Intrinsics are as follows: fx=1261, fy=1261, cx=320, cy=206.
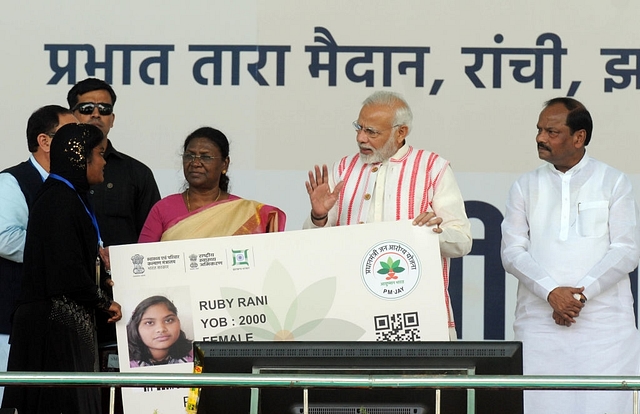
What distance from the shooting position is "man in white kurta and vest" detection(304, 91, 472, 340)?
5.02 meters

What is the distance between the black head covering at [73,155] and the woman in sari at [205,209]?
576 millimetres

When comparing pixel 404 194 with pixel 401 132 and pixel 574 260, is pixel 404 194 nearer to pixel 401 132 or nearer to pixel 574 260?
pixel 401 132

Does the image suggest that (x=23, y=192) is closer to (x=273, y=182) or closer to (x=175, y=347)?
(x=175, y=347)

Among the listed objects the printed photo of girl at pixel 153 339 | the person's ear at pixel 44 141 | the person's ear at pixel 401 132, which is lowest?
the printed photo of girl at pixel 153 339

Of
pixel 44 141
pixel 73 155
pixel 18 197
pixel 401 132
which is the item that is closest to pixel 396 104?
pixel 401 132

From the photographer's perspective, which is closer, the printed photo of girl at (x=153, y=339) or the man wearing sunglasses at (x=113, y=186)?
the printed photo of girl at (x=153, y=339)

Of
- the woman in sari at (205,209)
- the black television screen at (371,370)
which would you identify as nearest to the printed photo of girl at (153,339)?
the woman in sari at (205,209)

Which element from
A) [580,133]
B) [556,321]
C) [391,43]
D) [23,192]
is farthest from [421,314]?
[391,43]

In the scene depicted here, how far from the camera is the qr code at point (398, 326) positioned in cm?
485

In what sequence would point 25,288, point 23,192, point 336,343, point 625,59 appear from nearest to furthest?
point 336,343 → point 25,288 → point 23,192 → point 625,59

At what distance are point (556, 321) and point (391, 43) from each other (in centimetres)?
194

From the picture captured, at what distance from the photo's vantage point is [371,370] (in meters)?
3.14

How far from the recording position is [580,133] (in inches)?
216

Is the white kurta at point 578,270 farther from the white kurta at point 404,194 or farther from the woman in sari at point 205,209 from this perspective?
the woman in sari at point 205,209
